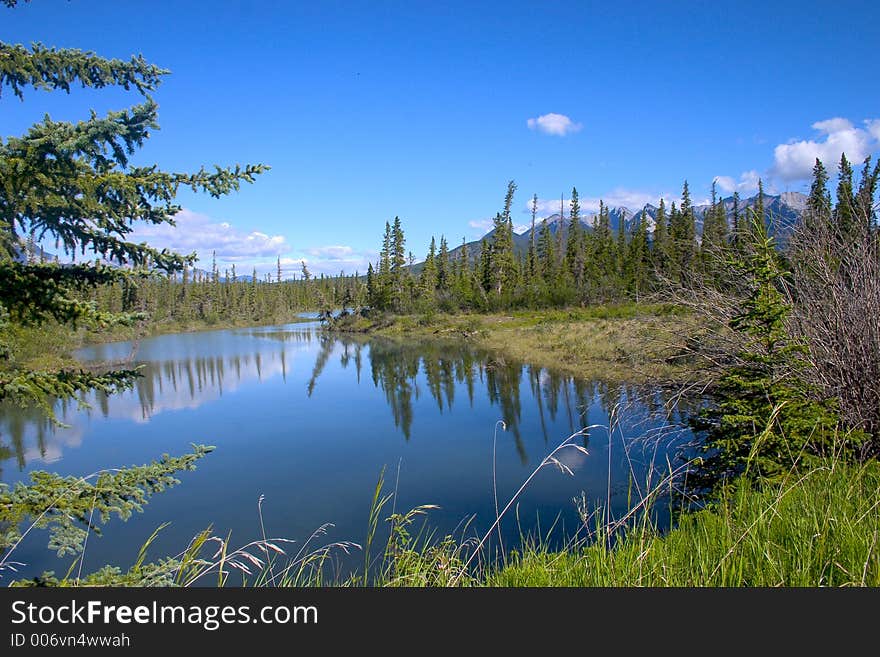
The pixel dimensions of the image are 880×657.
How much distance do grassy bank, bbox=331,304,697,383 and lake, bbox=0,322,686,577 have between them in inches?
34.2

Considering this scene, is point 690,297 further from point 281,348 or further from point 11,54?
point 281,348

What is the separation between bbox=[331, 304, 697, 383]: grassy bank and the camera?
7.76m

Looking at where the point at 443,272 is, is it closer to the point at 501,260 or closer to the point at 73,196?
the point at 501,260

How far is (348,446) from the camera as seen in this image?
15289 mm

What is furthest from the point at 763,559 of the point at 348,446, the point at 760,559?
the point at 348,446

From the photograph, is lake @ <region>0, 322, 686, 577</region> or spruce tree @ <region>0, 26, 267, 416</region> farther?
lake @ <region>0, 322, 686, 577</region>

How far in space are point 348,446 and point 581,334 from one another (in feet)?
68.0

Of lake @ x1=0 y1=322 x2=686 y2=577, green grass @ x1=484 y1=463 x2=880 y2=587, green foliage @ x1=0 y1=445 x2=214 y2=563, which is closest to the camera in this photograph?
green grass @ x1=484 y1=463 x2=880 y2=587

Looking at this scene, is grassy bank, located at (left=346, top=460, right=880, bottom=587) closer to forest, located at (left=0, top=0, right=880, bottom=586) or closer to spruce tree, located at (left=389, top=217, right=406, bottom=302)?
forest, located at (left=0, top=0, right=880, bottom=586)

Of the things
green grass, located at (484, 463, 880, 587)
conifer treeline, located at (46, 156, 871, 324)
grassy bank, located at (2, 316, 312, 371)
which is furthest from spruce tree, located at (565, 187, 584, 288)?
green grass, located at (484, 463, 880, 587)

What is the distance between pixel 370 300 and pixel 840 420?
70.1m

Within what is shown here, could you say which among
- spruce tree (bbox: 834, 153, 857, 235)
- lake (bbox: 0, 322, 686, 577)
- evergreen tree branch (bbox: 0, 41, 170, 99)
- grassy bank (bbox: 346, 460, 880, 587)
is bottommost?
lake (bbox: 0, 322, 686, 577)

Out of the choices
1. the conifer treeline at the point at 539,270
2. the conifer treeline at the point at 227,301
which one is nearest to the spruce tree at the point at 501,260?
the conifer treeline at the point at 539,270

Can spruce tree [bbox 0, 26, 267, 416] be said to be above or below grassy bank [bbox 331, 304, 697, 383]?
above
